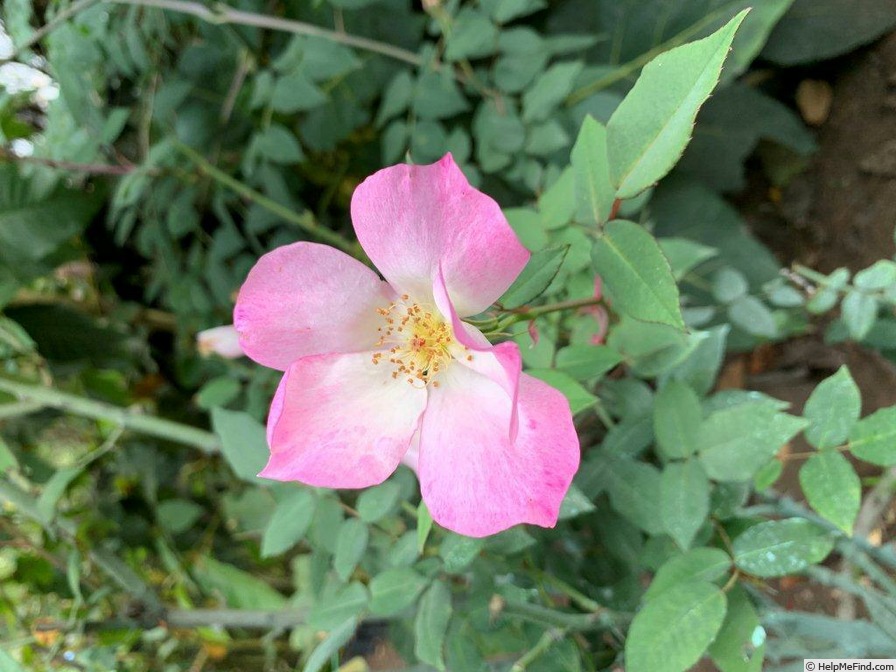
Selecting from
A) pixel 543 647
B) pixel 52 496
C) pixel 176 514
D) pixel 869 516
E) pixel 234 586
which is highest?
pixel 543 647

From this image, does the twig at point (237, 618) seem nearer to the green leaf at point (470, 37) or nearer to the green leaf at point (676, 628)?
the green leaf at point (676, 628)

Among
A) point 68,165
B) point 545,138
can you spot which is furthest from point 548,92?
point 68,165

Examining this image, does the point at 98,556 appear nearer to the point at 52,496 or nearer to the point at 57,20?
the point at 52,496

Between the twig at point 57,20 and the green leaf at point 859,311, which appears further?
the twig at point 57,20

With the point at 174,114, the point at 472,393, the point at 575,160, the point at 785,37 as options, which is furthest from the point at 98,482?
the point at 785,37

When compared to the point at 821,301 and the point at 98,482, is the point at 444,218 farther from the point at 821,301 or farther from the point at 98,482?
the point at 98,482

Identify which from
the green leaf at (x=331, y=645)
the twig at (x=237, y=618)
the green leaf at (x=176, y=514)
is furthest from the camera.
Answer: the green leaf at (x=176, y=514)

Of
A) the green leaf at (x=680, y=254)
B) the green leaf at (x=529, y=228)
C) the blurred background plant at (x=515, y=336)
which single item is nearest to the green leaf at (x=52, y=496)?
the blurred background plant at (x=515, y=336)

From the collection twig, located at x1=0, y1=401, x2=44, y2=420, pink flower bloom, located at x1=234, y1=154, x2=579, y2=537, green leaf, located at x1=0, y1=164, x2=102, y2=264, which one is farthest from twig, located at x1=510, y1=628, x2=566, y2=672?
green leaf, located at x1=0, y1=164, x2=102, y2=264
